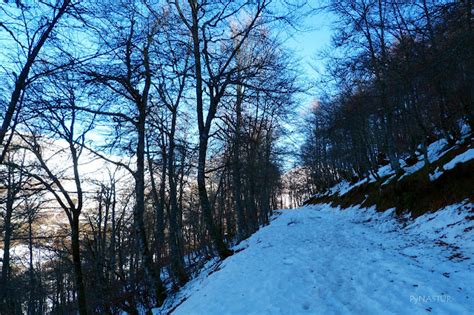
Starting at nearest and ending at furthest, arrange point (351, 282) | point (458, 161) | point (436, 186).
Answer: point (351, 282), point (458, 161), point (436, 186)

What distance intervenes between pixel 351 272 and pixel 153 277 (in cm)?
575

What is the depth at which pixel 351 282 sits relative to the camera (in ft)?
15.7

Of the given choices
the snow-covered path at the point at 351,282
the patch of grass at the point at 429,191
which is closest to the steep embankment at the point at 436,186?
the patch of grass at the point at 429,191

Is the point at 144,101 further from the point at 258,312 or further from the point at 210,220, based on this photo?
the point at 258,312

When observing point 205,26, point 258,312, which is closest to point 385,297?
point 258,312

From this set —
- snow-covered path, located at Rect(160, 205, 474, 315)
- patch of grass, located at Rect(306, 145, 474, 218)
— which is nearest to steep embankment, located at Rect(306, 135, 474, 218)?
patch of grass, located at Rect(306, 145, 474, 218)

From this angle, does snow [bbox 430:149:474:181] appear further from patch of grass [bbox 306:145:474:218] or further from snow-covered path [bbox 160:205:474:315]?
snow-covered path [bbox 160:205:474:315]

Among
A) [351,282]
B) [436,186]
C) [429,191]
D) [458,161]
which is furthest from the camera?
[429,191]

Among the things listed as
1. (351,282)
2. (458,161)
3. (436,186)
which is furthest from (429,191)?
(351,282)

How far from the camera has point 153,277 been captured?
27.3 feet

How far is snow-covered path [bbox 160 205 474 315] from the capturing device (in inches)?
149

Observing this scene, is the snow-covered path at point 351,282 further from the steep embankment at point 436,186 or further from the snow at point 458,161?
the snow at point 458,161

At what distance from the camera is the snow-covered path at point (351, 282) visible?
3789 millimetres

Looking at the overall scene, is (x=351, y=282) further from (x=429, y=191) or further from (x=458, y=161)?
(x=458, y=161)
